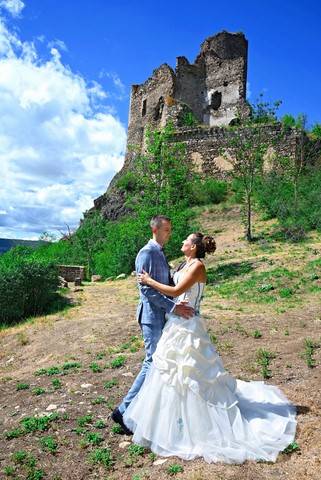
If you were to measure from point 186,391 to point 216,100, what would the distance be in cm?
3787

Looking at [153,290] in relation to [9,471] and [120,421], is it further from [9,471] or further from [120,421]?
[9,471]

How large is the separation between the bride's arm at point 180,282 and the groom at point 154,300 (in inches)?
3.2

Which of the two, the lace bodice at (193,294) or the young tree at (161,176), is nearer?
the lace bodice at (193,294)

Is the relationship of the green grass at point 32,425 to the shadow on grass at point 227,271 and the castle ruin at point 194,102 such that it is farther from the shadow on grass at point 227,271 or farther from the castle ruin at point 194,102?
the castle ruin at point 194,102

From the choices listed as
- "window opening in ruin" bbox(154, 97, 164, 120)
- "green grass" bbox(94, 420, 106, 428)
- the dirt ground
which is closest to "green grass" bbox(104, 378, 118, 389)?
the dirt ground

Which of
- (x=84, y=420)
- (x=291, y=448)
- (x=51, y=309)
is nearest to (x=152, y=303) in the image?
(x=84, y=420)

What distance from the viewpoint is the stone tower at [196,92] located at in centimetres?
3675

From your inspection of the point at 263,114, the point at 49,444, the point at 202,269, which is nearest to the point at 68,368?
the point at 49,444

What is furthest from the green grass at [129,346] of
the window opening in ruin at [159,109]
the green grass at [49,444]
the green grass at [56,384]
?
the window opening in ruin at [159,109]

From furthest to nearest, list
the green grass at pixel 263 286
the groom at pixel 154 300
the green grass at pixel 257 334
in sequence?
the green grass at pixel 263 286 → the green grass at pixel 257 334 → the groom at pixel 154 300

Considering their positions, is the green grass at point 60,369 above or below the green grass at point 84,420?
above

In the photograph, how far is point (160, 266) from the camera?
176 inches

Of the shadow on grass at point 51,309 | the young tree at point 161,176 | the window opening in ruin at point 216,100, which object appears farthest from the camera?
the window opening in ruin at point 216,100

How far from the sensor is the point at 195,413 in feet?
13.7
